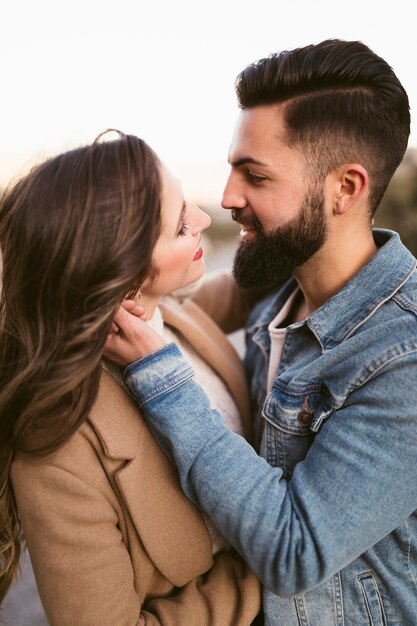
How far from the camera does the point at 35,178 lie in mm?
1604

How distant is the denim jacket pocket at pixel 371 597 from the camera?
1.68 metres

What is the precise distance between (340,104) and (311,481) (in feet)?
4.92

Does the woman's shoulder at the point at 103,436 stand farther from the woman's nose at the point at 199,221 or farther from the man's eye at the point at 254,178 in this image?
the man's eye at the point at 254,178

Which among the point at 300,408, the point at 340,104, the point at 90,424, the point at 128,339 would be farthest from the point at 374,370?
the point at 340,104

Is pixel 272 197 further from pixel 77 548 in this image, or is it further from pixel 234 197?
pixel 77 548

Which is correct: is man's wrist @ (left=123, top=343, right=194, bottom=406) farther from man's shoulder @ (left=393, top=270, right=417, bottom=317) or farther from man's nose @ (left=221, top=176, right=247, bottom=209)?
man's nose @ (left=221, top=176, right=247, bottom=209)

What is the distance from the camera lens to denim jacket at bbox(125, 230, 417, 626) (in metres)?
1.42

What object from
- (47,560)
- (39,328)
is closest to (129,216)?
(39,328)

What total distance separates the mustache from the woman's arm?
1.16 meters

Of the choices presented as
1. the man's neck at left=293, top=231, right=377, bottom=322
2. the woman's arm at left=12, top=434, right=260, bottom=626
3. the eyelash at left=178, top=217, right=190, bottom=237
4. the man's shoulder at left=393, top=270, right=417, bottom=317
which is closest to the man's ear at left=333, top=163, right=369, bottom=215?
the man's neck at left=293, top=231, right=377, bottom=322

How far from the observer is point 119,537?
156cm

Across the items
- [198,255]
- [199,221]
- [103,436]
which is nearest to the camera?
[103,436]

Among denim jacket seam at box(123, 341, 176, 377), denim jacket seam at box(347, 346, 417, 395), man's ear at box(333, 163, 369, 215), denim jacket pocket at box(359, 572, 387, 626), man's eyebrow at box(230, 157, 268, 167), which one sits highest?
man's eyebrow at box(230, 157, 268, 167)

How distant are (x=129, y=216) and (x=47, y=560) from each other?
105 centimetres
